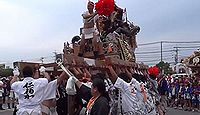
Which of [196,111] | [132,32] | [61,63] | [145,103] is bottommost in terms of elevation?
[196,111]

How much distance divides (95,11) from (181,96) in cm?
1506

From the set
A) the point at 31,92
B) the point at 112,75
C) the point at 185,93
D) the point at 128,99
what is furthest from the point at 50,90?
the point at 185,93

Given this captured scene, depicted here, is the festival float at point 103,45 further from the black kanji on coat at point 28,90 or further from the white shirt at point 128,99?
the white shirt at point 128,99

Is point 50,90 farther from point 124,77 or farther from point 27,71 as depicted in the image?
point 124,77

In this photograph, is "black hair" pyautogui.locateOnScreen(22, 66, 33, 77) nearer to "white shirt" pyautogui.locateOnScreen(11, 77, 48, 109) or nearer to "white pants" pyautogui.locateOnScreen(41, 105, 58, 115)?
"white shirt" pyautogui.locateOnScreen(11, 77, 48, 109)

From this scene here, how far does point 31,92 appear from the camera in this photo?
6.13m

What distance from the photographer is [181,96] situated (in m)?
22.1

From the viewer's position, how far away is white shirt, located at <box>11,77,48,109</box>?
611 centimetres

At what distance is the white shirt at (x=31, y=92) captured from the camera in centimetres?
611

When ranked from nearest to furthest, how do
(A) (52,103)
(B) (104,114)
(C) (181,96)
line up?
(B) (104,114)
(A) (52,103)
(C) (181,96)

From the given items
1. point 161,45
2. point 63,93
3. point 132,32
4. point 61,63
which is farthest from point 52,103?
point 161,45

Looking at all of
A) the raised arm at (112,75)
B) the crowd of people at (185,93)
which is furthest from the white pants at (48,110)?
the crowd of people at (185,93)

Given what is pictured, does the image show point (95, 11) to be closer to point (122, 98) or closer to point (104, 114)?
point (122, 98)

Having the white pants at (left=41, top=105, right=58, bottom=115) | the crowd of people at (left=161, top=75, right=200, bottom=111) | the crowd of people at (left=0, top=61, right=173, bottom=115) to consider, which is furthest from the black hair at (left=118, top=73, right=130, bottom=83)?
the crowd of people at (left=161, top=75, right=200, bottom=111)
